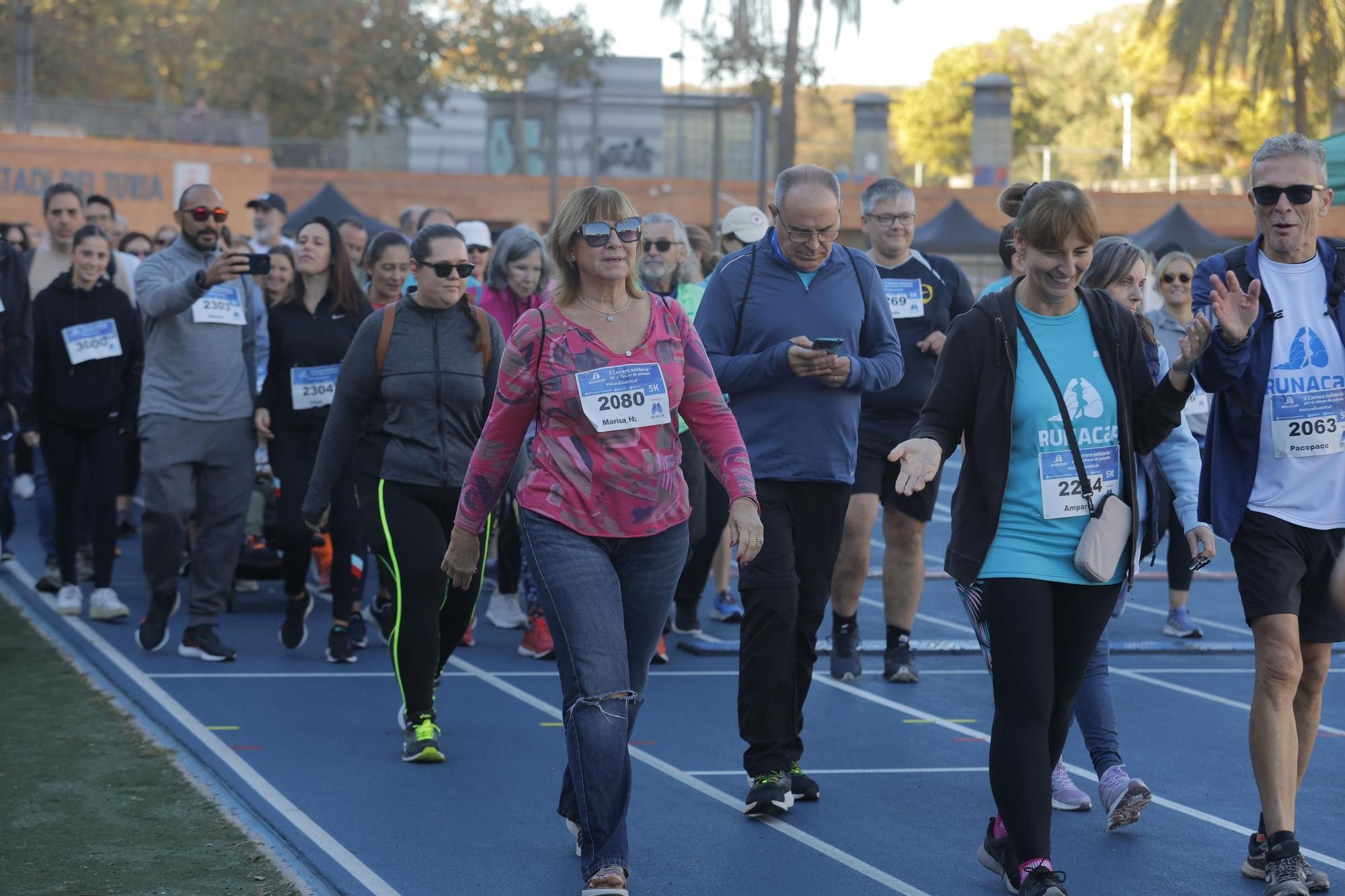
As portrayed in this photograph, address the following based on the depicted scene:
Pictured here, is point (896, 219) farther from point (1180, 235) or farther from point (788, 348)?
point (1180, 235)

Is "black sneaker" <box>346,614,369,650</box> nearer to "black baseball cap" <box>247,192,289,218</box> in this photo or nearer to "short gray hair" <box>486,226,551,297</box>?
"short gray hair" <box>486,226,551,297</box>

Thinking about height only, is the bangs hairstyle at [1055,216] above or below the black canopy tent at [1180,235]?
below

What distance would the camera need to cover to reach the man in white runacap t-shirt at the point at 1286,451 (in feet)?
16.8

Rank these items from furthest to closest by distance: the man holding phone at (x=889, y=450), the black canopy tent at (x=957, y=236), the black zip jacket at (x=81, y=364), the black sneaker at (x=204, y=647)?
the black canopy tent at (x=957, y=236) → the black zip jacket at (x=81, y=364) → the black sneaker at (x=204, y=647) → the man holding phone at (x=889, y=450)

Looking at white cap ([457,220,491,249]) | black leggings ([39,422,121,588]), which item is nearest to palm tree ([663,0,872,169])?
white cap ([457,220,491,249])

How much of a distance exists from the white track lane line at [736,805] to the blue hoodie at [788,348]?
115 centimetres

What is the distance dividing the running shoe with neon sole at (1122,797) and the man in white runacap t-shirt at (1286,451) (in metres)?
0.65

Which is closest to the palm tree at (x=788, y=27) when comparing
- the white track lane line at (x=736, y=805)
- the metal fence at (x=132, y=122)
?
the metal fence at (x=132, y=122)

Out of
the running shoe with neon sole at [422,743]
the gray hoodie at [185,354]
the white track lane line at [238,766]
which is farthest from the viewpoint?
the gray hoodie at [185,354]

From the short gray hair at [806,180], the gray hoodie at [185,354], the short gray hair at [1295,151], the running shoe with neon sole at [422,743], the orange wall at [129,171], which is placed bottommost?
the running shoe with neon sole at [422,743]

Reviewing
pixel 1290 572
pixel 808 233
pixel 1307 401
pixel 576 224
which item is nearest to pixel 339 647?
pixel 808 233

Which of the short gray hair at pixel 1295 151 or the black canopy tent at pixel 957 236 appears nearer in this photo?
the short gray hair at pixel 1295 151

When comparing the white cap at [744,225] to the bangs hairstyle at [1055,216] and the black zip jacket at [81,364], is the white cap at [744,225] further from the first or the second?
the bangs hairstyle at [1055,216]

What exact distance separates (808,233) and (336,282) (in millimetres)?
3280
